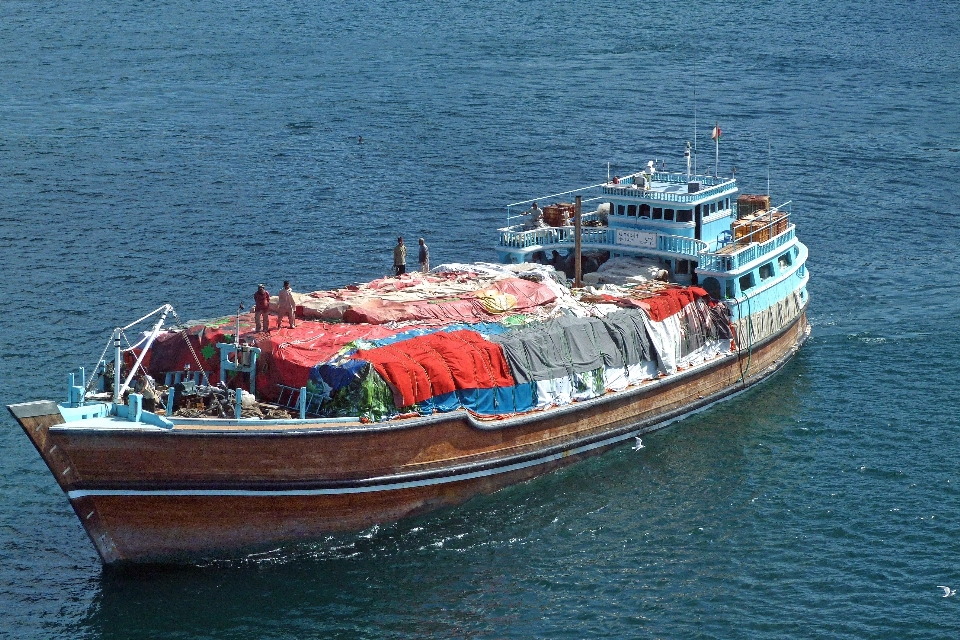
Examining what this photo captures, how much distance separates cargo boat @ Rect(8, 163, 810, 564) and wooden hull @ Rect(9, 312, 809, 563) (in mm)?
55

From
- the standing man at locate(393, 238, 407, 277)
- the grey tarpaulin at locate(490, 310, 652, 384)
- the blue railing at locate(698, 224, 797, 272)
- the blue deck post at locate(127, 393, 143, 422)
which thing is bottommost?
the grey tarpaulin at locate(490, 310, 652, 384)

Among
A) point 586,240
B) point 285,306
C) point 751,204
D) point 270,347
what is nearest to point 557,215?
point 586,240

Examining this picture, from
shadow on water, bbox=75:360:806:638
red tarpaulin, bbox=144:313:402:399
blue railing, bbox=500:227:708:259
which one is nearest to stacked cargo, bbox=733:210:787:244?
blue railing, bbox=500:227:708:259

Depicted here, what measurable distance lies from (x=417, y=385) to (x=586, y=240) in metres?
15.9

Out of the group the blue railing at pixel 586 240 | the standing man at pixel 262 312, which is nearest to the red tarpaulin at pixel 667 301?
the blue railing at pixel 586 240

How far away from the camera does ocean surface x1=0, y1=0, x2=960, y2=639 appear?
3641 cm

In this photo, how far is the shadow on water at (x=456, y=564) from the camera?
35188mm

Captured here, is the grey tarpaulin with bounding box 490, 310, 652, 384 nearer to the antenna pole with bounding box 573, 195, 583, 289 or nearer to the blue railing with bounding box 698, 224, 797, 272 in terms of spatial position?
the antenna pole with bounding box 573, 195, 583, 289

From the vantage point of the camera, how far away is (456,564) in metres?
37.9

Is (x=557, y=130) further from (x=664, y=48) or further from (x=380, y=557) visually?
(x=380, y=557)

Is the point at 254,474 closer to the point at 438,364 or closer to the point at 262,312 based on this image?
the point at 262,312

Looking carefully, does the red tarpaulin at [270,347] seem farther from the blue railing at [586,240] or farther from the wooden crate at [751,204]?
the wooden crate at [751,204]

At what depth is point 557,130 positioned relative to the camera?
89.6 metres

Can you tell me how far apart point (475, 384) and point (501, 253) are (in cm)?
1287
